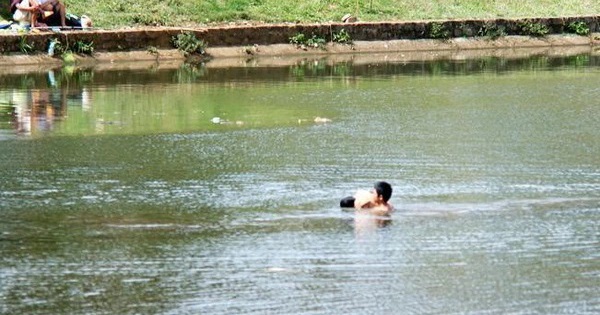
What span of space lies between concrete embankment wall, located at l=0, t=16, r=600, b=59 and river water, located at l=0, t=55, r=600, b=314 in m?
6.13

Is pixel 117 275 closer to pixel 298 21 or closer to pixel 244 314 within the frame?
pixel 244 314

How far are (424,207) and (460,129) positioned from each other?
5.83m

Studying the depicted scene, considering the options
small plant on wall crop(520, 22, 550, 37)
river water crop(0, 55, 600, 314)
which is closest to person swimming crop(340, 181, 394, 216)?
river water crop(0, 55, 600, 314)

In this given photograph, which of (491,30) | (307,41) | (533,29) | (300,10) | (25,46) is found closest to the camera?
(25,46)

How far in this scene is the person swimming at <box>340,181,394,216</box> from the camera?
1252 centimetres

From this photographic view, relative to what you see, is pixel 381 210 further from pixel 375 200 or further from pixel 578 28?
pixel 578 28

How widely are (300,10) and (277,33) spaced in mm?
2825

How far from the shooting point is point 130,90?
24109 millimetres

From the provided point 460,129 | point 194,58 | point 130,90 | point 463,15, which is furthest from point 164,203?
point 463,15

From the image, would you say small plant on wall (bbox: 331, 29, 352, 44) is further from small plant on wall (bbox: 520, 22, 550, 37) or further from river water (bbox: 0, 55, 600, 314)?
river water (bbox: 0, 55, 600, 314)

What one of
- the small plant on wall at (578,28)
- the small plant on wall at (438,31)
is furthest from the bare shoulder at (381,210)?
the small plant on wall at (578,28)

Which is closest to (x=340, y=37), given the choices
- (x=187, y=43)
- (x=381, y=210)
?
(x=187, y=43)

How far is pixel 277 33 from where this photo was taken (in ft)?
108

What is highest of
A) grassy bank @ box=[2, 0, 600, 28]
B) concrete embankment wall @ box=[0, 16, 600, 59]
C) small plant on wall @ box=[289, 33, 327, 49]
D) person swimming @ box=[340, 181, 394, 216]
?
grassy bank @ box=[2, 0, 600, 28]
